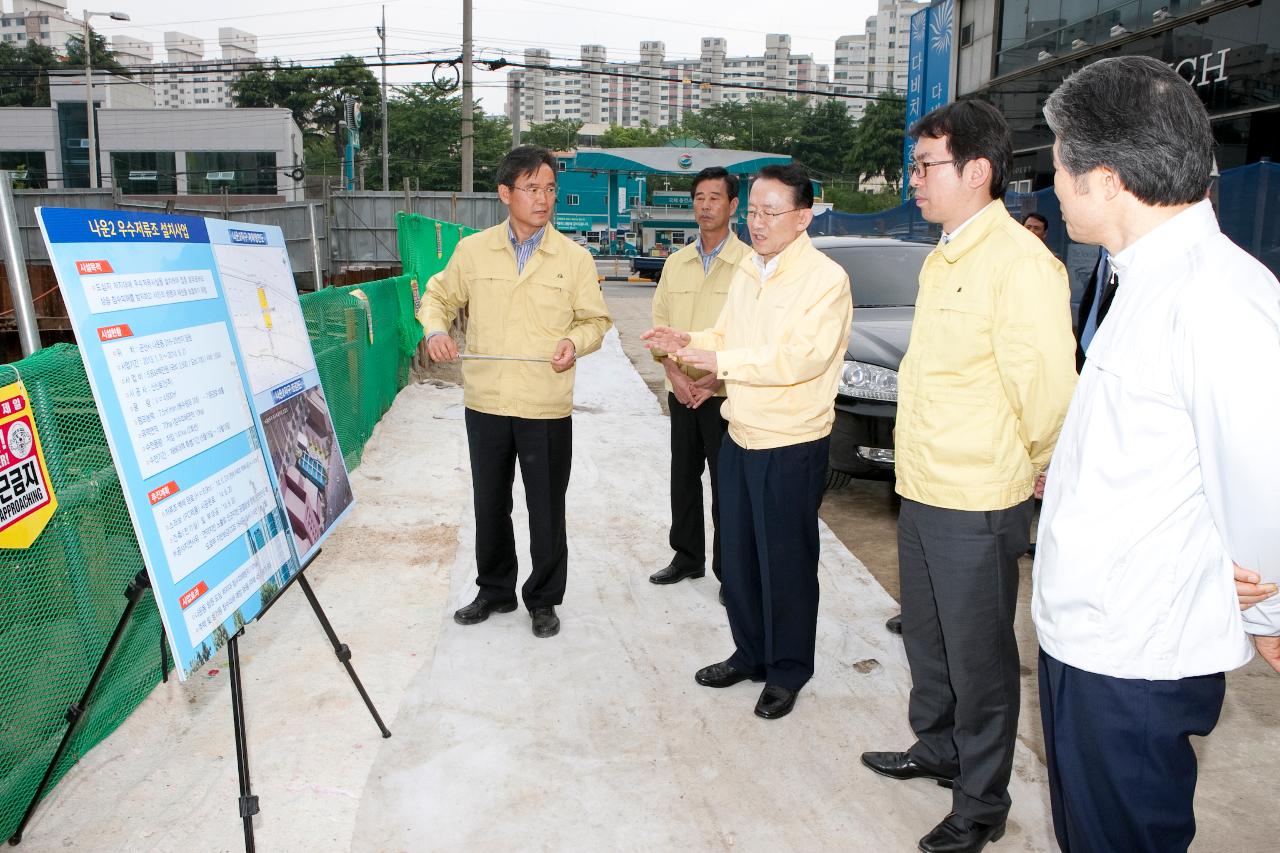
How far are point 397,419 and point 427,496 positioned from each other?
2.63 metres

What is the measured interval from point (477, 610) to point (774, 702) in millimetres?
1570

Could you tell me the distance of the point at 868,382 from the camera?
592 centimetres

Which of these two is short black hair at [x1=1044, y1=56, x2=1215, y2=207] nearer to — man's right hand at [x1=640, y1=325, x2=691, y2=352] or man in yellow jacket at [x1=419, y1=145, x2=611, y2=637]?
man's right hand at [x1=640, y1=325, x2=691, y2=352]

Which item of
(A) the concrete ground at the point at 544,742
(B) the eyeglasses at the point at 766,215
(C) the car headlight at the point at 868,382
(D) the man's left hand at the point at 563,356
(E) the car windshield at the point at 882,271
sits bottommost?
(A) the concrete ground at the point at 544,742

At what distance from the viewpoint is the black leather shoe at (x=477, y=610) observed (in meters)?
4.62

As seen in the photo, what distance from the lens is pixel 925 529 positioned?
114 inches

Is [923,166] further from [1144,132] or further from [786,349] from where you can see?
[1144,132]

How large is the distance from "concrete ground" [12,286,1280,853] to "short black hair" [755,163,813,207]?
1.96m

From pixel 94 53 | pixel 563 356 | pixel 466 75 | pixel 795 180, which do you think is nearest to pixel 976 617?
pixel 795 180

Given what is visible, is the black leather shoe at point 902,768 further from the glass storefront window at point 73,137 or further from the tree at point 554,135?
the tree at point 554,135

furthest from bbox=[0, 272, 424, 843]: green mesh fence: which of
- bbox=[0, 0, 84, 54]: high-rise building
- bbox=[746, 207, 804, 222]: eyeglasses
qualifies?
bbox=[0, 0, 84, 54]: high-rise building

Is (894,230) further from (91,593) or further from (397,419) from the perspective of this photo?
(91,593)

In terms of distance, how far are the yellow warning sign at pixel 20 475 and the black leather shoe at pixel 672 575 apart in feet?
9.69

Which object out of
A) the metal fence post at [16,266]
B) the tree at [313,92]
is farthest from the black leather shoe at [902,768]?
the tree at [313,92]
